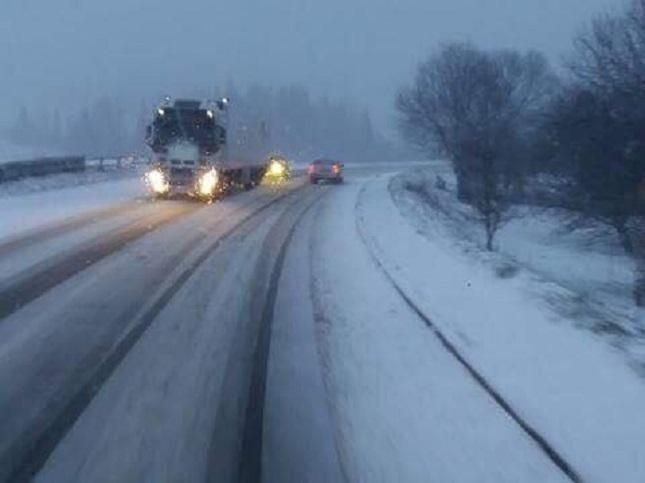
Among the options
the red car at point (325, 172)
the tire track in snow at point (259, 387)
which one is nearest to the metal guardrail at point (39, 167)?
the red car at point (325, 172)

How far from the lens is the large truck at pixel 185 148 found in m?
44.6

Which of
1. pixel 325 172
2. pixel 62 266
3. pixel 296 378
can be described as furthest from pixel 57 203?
pixel 325 172

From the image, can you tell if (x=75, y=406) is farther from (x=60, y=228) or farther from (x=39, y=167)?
(x=39, y=167)

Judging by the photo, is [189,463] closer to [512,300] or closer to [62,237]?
[512,300]

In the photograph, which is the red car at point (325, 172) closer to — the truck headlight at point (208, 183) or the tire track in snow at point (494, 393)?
the truck headlight at point (208, 183)

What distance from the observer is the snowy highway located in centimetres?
807

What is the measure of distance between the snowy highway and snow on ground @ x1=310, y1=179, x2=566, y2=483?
0.02 m

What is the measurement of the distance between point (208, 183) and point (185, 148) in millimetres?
1610

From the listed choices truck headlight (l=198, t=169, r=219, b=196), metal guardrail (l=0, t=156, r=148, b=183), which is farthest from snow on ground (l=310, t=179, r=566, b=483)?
metal guardrail (l=0, t=156, r=148, b=183)

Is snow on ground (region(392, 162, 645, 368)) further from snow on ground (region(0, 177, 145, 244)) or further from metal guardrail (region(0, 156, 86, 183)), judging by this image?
metal guardrail (region(0, 156, 86, 183))

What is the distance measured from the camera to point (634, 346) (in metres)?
12.2

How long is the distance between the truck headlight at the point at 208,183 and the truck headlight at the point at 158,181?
1.32 metres

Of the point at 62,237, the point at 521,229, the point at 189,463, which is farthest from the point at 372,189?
the point at 189,463

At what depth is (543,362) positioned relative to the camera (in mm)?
11641
